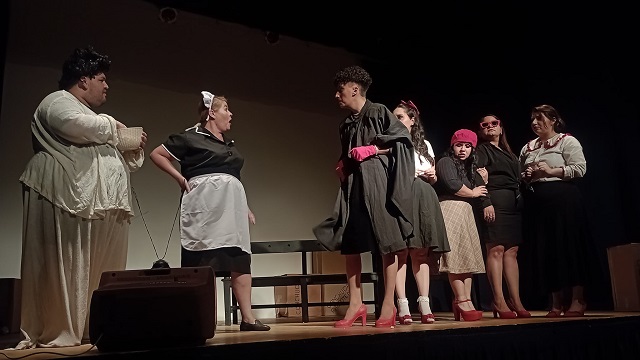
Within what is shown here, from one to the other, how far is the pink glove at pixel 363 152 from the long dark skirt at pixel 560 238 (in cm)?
143

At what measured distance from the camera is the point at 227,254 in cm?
346

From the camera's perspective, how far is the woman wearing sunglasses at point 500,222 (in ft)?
13.3

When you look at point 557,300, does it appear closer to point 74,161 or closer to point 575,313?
point 575,313

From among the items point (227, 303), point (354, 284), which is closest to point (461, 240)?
point (354, 284)

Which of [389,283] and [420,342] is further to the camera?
[389,283]

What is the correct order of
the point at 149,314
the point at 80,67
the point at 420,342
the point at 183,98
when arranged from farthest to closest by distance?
the point at 183,98 → the point at 80,67 → the point at 420,342 → the point at 149,314

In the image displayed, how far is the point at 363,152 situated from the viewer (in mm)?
3361

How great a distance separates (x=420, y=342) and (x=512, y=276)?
1.44 m

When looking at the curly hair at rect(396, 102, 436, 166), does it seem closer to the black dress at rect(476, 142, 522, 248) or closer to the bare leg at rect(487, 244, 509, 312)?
the black dress at rect(476, 142, 522, 248)

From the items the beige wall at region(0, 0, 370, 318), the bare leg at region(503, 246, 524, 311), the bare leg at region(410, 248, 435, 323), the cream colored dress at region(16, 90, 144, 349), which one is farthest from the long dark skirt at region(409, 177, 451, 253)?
the beige wall at region(0, 0, 370, 318)

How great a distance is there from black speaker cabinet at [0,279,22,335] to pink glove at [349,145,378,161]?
2.99 metres

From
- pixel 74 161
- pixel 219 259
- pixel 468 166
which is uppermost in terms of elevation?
pixel 468 166

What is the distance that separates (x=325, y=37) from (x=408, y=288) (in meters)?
2.81

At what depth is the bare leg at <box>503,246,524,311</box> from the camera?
13.3 ft
